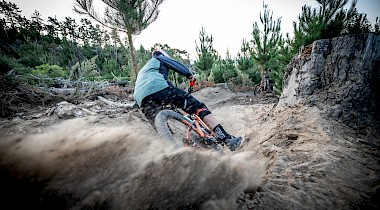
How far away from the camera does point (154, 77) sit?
204 cm

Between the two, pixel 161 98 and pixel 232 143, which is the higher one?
pixel 161 98

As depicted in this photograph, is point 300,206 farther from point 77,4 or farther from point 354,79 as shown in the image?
point 77,4

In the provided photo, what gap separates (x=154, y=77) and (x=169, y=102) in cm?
35

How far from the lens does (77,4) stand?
8.06 m

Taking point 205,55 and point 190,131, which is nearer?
point 190,131

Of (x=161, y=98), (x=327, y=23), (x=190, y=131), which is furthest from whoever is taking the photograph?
(x=327, y=23)

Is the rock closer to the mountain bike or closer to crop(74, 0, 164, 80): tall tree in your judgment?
the mountain bike

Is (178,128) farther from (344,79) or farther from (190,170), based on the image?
(344,79)

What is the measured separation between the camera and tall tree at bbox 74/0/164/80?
823cm

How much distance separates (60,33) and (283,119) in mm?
Result: 37940

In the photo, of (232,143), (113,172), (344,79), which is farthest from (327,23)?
(113,172)

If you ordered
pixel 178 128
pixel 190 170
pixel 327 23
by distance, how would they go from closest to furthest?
pixel 190 170, pixel 178 128, pixel 327 23

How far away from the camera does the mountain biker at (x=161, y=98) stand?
2004 millimetres

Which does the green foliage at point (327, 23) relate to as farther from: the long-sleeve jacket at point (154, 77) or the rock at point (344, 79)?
the long-sleeve jacket at point (154, 77)
